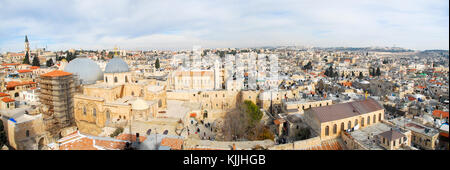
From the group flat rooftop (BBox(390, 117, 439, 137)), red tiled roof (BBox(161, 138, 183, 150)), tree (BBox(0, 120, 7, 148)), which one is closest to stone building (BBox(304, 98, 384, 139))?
flat rooftop (BBox(390, 117, 439, 137))

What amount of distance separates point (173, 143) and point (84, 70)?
8.72m

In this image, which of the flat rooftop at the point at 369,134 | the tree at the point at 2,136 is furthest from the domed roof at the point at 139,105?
the flat rooftop at the point at 369,134

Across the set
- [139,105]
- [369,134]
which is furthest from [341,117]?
[139,105]

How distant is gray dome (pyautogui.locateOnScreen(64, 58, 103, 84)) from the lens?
12425mm

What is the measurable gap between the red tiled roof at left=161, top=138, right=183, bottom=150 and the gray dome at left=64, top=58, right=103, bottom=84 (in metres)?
8.21

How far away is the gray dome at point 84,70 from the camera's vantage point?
40.8ft

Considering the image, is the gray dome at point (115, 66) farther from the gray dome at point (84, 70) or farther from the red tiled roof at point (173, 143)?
the red tiled roof at point (173, 143)

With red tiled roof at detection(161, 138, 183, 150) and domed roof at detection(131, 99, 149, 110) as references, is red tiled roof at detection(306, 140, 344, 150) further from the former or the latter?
domed roof at detection(131, 99, 149, 110)

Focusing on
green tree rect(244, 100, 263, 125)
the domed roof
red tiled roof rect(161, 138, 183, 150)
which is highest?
the domed roof

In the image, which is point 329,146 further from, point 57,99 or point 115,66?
point 57,99

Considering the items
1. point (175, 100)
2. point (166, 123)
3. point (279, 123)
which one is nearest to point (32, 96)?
point (175, 100)

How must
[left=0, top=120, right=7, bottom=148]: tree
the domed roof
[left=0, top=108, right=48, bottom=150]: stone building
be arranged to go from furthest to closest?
the domed roof, [left=0, top=120, right=7, bottom=148]: tree, [left=0, top=108, right=48, bottom=150]: stone building

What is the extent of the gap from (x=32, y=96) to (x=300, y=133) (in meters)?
14.1

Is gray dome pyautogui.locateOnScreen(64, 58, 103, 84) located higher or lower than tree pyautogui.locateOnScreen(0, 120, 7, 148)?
higher
